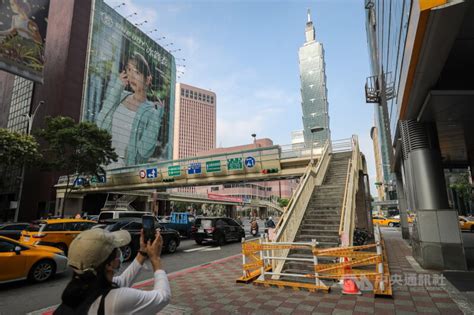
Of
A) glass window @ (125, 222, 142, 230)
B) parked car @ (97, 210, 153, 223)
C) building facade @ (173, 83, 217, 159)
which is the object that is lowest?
glass window @ (125, 222, 142, 230)

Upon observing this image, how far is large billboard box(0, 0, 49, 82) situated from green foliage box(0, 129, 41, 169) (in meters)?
11.7

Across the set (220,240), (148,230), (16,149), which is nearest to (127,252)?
(220,240)

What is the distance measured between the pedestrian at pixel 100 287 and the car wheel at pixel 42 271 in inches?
325

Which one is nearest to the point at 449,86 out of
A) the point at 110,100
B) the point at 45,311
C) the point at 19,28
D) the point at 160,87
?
the point at 45,311

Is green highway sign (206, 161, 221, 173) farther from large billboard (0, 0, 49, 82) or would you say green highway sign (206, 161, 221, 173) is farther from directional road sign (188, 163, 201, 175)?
large billboard (0, 0, 49, 82)

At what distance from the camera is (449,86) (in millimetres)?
8320

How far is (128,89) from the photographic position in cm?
6372

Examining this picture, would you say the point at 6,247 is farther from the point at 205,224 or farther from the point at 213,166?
the point at 213,166

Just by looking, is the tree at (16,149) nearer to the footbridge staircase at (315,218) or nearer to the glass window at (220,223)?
the glass window at (220,223)

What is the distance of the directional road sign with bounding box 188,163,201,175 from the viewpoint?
81.9 feet

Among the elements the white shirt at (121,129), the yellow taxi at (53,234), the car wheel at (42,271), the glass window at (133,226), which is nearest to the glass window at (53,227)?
the yellow taxi at (53,234)

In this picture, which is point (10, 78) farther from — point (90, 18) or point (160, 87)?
point (160, 87)

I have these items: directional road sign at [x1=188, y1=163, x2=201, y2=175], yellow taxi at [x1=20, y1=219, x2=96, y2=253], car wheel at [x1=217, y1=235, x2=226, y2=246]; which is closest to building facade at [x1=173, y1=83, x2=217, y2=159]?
directional road sign at [x1=188, y1=163, x2=201, y2=175]

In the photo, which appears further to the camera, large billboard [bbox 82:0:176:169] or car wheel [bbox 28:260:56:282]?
large billboard [bbox 82:0:176:169]
